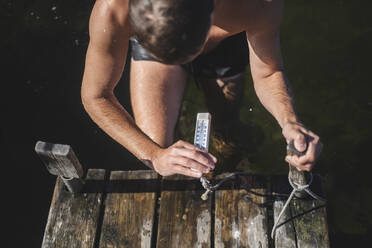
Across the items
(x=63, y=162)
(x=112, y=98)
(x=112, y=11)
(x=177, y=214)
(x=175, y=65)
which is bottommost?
(x=177, y=214)

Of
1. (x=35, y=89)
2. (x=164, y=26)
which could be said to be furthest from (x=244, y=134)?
(x=35, y=89)

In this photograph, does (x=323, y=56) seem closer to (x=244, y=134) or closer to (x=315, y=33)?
(x=315, y=33)

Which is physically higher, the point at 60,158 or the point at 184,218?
the point at 60,158

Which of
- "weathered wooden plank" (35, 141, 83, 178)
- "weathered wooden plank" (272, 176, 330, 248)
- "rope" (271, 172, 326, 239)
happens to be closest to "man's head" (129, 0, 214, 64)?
"weathered wooden plank" (35, 141, 83, 178)

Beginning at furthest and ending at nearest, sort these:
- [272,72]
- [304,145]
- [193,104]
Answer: [193,104]
[272,72]
[304,145]

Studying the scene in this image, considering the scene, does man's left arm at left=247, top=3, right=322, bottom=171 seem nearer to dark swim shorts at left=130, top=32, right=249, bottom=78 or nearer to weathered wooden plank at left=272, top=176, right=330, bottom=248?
dark swim shorts at left=130, top=32, right=249, bottom=78

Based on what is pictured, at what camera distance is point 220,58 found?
210 cm

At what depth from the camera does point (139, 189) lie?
1916mm

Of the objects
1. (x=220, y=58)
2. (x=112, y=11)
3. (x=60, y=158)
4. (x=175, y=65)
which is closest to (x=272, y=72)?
(x=220, y=58)

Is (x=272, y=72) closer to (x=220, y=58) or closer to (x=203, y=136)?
(x=220, y=58)

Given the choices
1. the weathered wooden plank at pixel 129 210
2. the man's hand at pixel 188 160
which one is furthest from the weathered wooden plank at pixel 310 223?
the weathered wooden plank at pixel 129 210

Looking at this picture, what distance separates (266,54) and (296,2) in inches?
77.2

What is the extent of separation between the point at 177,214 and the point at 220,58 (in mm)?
983

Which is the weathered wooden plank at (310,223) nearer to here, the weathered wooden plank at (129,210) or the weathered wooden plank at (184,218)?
the weathered wooden plank at (184,218)
